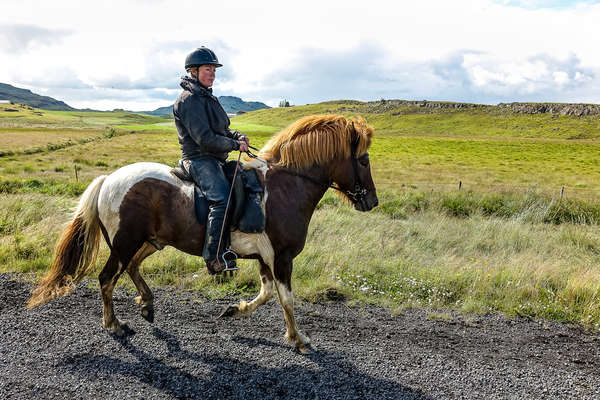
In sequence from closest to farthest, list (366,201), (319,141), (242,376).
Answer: (242,376) < (319,141) < (366,201)

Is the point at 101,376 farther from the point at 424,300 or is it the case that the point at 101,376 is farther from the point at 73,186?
the point at 73,186

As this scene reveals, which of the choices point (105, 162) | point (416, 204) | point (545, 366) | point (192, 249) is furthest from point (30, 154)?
point (545, 366)

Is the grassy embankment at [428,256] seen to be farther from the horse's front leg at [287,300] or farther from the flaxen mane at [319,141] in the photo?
the flaxen mane at [319,141]

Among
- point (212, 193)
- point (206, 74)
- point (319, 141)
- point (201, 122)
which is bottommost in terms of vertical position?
A: point (212, 193)

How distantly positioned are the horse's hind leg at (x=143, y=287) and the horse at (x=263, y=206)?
27 mm

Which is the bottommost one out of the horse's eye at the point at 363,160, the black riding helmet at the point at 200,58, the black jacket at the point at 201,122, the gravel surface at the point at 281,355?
the gravel surface at the point at 281,355

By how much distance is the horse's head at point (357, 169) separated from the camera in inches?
192

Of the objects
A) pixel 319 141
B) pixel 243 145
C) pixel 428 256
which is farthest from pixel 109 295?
pixel 428 256

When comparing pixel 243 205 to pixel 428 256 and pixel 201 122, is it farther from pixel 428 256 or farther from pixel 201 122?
pixel 428 256

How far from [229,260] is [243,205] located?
0.66m

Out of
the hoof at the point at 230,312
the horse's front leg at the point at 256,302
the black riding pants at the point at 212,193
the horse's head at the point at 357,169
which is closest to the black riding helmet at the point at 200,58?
the black riding pants at the point at 212,193

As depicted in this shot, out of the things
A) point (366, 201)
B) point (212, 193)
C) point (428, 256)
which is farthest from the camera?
point (428, 256)

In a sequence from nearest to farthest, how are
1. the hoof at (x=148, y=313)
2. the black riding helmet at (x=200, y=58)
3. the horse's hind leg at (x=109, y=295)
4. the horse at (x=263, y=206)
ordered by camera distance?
the black riding helmet at (x=200, y=58), the horse at (x=263, y=206), the horse's hind leg at (x=109, y=295), the hoof at (x=148, y=313)

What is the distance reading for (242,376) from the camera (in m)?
4.04
